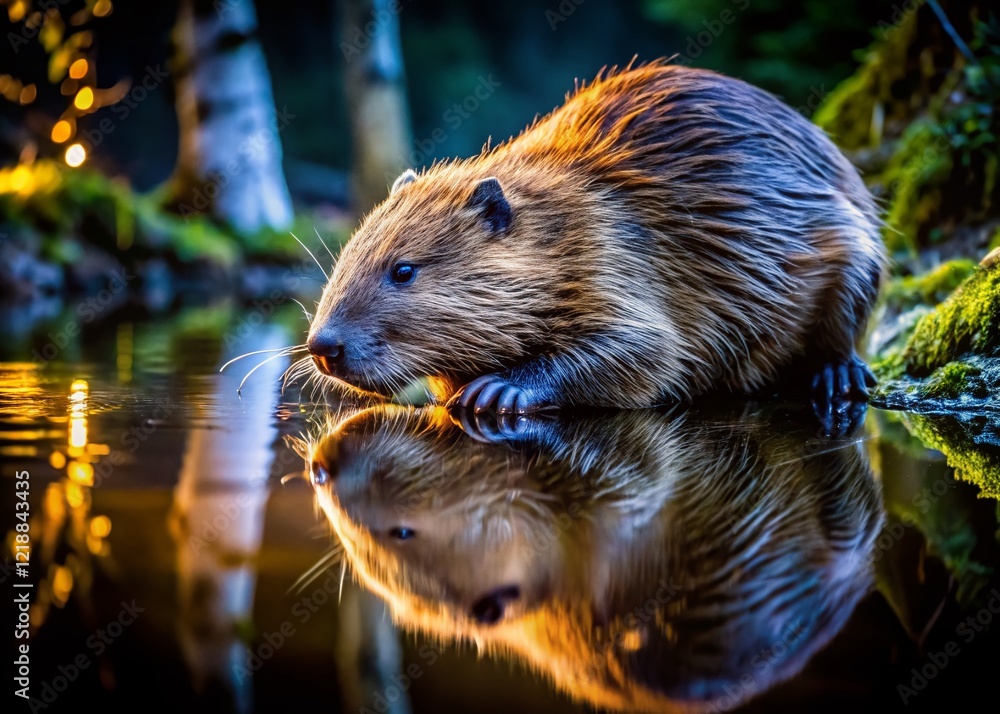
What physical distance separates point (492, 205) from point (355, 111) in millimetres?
10848

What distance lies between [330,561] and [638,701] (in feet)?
2.10

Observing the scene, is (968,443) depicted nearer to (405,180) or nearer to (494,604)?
(494,604)

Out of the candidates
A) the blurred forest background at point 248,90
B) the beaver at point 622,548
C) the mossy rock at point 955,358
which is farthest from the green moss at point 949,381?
the blurred forest background at point 248,90

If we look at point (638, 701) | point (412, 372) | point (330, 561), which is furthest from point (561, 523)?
point (412, 372)

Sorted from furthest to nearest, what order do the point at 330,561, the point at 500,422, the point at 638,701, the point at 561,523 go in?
the point at 500,422
the point at 561,523
the point at 330,561
the point at 638,701

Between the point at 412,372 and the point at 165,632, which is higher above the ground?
the point at 165,632

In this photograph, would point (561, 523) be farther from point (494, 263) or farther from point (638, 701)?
point (494, 263)

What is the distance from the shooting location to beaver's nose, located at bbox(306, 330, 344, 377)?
326 cm

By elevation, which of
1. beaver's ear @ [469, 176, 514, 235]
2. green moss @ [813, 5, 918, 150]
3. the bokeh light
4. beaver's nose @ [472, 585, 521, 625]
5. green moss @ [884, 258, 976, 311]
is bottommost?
the bokeh light

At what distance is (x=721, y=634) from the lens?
1.30 m

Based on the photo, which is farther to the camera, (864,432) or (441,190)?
(441,190)

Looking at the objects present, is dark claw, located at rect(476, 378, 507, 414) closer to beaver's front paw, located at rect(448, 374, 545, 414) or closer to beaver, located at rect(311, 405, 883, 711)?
beaver's front paw, located at rect(448, 374, 545, 414)

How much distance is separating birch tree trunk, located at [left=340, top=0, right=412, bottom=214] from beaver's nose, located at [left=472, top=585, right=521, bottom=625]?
39.4ft

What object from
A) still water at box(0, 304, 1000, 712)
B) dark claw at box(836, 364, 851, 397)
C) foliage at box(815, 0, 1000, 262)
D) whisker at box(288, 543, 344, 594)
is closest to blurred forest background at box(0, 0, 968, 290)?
foliage at box(815, 0, 1000, 262)
